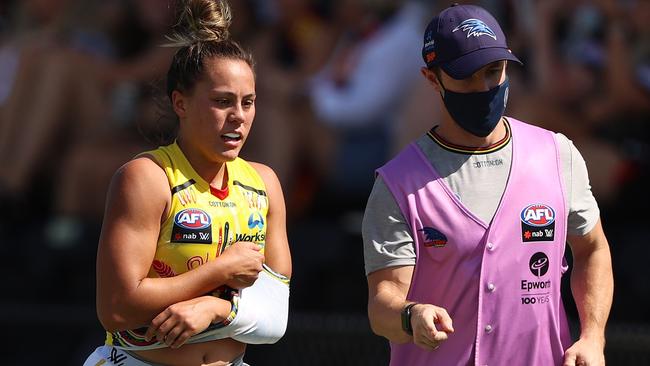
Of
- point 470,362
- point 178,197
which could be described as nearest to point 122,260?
point 178,197

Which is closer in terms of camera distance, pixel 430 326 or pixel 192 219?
pixel 430 326

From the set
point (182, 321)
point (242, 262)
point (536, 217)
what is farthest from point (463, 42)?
point (182, 321)

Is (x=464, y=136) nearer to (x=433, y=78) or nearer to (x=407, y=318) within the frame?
(x=433, y=78)

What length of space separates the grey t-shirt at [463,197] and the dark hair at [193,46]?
25.1 inches

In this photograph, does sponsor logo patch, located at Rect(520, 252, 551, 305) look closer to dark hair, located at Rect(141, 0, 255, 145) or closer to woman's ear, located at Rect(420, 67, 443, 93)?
woman's ear, located at Rect(420, 67, 443, 93)

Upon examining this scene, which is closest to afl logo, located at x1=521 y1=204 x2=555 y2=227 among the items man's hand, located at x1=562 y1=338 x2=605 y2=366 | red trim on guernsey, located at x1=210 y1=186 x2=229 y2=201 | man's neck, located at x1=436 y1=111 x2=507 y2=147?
man's neck, located at x1=436 y1=111 x2=507 y2=147

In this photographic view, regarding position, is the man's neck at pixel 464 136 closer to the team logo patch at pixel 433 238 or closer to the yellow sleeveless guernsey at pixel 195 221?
the team logo patch at pixel 433 238

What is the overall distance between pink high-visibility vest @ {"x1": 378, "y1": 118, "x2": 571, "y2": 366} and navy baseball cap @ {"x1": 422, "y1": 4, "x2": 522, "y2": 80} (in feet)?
1.09

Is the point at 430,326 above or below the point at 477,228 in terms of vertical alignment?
below

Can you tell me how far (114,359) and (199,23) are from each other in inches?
44.4

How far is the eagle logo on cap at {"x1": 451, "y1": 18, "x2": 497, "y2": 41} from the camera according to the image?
401cm

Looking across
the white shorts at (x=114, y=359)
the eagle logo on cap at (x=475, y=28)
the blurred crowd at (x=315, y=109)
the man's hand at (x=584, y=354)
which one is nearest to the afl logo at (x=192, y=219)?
the white shorts at (x=114, y=359)

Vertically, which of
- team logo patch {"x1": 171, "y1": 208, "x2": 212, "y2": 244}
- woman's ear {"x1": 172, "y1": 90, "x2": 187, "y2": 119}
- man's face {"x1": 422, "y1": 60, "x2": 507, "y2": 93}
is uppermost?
man's face {"x1": 422, "y1": 60, "x2": 507, "y2": 93}

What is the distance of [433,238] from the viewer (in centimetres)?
398
